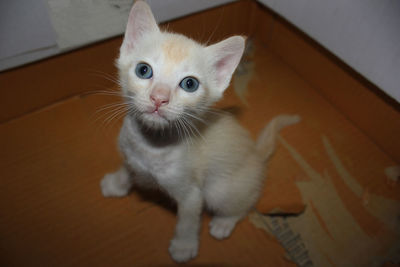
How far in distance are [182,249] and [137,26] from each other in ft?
2.98

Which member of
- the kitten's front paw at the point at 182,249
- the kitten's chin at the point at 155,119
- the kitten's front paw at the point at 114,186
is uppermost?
the kitten's chin at the point at 155,119

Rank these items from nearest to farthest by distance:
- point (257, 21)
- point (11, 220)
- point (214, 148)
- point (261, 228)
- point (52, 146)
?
point (214, 148) < point (11, 220) < point (261, 228) < point (52, 146) < point (257, 21)

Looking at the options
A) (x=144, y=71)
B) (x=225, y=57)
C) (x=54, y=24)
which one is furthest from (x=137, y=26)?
(x=54, y=24)

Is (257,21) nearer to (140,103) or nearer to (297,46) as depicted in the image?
(297,46)

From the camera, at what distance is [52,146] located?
1.61 m

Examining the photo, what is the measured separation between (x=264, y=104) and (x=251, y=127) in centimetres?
20

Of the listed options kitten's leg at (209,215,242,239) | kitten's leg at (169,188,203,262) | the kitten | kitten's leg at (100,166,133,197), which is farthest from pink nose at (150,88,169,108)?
kitten's leg at (209,215,242,239)

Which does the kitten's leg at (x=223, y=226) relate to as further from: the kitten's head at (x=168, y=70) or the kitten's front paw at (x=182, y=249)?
the kitten's head at (x=168, y=70)

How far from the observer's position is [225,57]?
1.05 meters

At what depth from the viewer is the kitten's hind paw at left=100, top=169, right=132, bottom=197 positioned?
4.76 feet

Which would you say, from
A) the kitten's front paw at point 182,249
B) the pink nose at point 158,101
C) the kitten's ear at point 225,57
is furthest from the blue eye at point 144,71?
the kitten's front paw at point 182,249

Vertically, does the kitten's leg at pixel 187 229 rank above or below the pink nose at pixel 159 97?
below

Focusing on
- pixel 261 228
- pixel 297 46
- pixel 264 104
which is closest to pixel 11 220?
pixel 261 228

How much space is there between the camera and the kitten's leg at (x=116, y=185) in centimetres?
145
